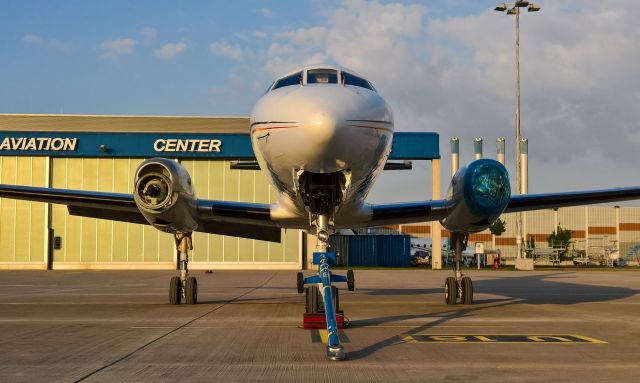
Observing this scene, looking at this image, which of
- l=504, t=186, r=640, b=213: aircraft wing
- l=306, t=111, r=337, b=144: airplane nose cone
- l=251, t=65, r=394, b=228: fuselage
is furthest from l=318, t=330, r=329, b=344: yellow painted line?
l=504, t=186, r=640, b=213: aircraft wing

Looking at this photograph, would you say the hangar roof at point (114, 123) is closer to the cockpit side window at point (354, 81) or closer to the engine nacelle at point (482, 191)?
the engine nacelle at point (482, 191)

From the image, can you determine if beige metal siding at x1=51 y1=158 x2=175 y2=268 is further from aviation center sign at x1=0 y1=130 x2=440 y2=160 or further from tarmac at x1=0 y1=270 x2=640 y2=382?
tarmac at x1=0 y1=270 x2=640 y2=382

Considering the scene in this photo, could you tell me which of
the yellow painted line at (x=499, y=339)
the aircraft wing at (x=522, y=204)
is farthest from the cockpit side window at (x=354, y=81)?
the aircraft wing at (x=522, y=204)

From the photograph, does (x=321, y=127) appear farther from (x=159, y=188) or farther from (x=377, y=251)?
(x=377, y=251)

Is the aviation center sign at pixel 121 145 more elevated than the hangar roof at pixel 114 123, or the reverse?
the hangar roof at pixel 114 123

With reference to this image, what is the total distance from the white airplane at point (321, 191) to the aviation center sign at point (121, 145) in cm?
2930

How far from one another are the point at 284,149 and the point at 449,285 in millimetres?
7189

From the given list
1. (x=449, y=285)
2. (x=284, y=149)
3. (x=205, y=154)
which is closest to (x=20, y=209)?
(x=205, y=154)

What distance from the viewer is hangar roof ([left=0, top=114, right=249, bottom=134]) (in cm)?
4825

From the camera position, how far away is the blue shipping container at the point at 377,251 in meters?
57.5

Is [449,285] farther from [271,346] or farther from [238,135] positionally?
[238,135]

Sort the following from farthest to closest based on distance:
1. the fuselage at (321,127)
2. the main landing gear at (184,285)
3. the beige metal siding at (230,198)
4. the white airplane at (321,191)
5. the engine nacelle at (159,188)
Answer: the beige metal siding at (230,198) → the main landing gear at (184,285) → the engine nacelle at (159,188) → the white airplane at (321,191) → the fuselage at (321,127)

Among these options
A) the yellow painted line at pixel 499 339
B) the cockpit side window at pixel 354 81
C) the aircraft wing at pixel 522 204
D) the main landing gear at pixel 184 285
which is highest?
the cockpit side window at pixel 354 81

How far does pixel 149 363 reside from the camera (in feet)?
24.0
